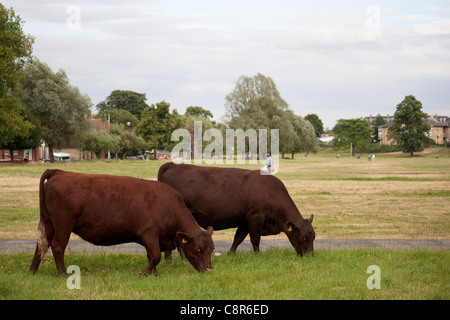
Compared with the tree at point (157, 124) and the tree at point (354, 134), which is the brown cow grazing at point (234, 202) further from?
the tree at point (354, 134)

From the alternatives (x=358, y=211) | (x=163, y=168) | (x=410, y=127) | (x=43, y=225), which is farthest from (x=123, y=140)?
(x=43, y=225)

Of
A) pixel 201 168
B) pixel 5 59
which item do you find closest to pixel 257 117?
pixel 5 59

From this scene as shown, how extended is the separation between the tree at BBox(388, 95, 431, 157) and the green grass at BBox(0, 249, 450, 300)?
120m

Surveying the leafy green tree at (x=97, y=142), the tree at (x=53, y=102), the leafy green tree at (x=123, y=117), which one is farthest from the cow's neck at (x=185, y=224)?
the leafy green tree at (x=123, y=117)

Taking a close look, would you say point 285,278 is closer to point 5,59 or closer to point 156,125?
point 5,59

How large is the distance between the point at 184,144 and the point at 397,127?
5262cm

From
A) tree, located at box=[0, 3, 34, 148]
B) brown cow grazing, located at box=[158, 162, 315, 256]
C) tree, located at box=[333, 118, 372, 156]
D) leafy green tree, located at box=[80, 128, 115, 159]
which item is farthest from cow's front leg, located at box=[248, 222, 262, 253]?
tree, located at box=[333, 118, 372, 156]

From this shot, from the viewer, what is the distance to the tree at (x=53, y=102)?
74.9 meters

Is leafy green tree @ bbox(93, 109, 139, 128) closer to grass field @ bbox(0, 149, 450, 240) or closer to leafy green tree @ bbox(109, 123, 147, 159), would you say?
leafy green tree @ bbox(109, 123, 147, 159)

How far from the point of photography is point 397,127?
5002 inches

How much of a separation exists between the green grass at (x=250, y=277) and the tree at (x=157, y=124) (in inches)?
3693

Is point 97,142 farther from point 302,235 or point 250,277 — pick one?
point 250,277

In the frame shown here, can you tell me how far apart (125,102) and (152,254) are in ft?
474

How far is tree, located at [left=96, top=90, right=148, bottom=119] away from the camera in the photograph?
489 ft
